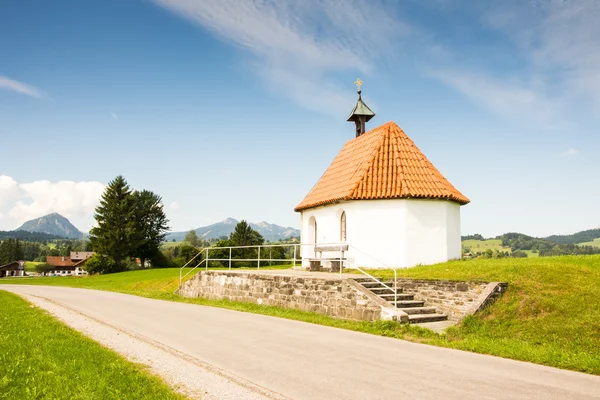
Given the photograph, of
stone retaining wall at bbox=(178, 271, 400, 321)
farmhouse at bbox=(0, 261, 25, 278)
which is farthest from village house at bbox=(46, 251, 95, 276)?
stone retaining wall at bbox=(178, 271, 400, 321)

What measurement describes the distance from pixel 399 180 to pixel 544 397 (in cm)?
1285

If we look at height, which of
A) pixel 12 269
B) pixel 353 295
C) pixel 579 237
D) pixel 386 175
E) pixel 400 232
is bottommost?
pixel 12 269

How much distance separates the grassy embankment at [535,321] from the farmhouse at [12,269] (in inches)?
4192

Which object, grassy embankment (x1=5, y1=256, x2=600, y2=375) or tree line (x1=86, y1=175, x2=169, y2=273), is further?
tree line (x1=86, y1=175, x2=169, y2=273)

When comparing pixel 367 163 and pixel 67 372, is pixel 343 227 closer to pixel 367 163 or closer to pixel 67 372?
pixel 367 163

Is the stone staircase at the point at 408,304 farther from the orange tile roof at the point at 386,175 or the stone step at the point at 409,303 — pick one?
the orange tile roof at the point at 386,175

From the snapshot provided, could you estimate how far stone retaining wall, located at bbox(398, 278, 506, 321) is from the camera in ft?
36.1

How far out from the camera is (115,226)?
58.2 metres

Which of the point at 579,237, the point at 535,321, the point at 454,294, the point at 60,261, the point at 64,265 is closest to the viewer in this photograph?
the point at 535,321

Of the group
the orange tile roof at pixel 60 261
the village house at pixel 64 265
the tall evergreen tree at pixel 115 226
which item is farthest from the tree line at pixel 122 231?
the orange tile roof at pixel 60 261

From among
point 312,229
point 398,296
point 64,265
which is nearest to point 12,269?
point 64,265

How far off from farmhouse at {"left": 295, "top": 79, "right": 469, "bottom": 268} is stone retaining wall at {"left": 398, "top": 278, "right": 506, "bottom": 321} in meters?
3.23

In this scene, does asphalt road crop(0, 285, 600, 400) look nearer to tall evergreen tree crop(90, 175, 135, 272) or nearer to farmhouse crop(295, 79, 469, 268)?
farmhouse crop(295, 79, 469, 268)

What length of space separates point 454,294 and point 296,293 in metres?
5.33
